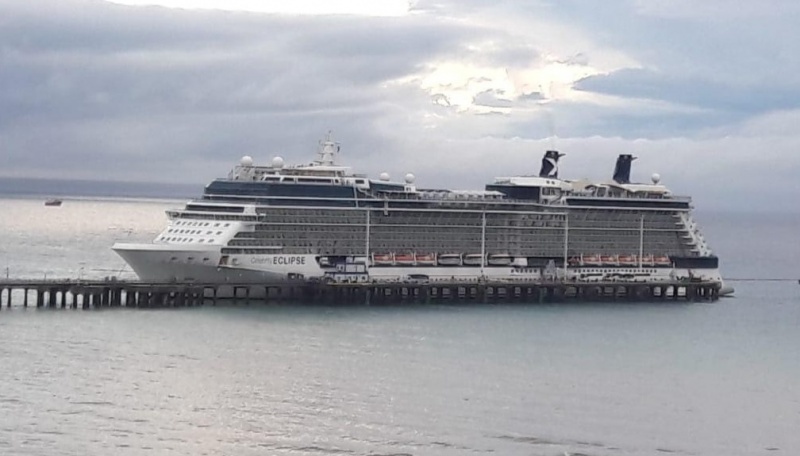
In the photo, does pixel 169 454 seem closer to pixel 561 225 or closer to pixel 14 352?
pixel 14 352

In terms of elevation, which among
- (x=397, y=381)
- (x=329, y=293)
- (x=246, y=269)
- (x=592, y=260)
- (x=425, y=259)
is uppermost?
(x=592, y=260)

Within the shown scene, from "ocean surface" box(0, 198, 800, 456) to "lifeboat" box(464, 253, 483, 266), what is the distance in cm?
374

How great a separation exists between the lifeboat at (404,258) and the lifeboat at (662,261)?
14240 millimetres

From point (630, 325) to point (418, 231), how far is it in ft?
39.7

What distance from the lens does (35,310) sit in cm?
6003

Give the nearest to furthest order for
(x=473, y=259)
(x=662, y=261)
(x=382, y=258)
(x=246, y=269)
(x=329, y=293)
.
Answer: (x=246, y=269)
(x=329, y=293)
(x=382, y=258)
(x=473, y=259)
(x=662, y=261)

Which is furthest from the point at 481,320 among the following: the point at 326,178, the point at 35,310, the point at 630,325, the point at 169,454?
the point at 169,454

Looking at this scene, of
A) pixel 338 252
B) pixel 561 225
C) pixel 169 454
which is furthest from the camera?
pixel 561 225

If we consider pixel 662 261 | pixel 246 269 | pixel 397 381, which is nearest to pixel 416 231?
pixel 246 269

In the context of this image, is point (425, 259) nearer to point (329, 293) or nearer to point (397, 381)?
point (329, 293)

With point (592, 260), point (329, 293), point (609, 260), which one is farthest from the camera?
point (609, 260)

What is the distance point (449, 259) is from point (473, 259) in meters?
1.43

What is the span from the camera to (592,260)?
7506 cm

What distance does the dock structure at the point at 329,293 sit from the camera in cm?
6166
